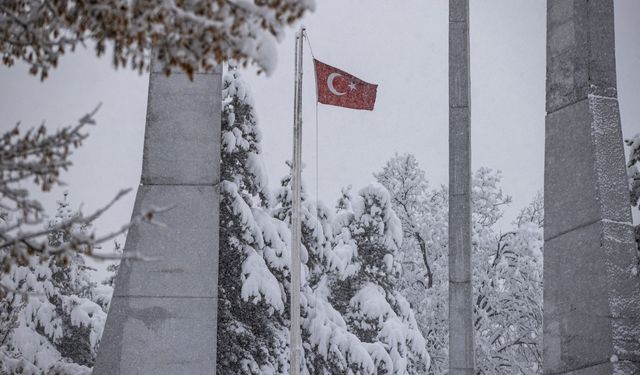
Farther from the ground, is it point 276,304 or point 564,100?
point 564,100

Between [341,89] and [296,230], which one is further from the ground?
[341,89]

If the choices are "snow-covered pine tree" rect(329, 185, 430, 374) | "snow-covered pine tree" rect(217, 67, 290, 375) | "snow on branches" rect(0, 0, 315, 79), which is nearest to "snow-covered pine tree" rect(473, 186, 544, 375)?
"snow-covered pine tree" rect(329, 185, 430, 374)

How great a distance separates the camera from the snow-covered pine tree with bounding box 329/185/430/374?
2405 cm

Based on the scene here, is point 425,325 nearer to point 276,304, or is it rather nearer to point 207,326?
point 276,304

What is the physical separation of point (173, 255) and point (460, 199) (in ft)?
12.9

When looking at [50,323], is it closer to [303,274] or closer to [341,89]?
[303,274]

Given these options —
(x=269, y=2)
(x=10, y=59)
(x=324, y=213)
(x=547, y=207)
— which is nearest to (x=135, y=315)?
(x=547, y=207)

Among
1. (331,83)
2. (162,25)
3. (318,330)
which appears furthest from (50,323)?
(162,25)

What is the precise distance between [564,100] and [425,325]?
73.1 ft

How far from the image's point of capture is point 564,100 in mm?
10453

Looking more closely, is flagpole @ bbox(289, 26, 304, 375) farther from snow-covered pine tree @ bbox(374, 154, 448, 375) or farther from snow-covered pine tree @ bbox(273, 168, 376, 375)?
snow-covered pine tree @ bbox(374, 154, 448, 375)

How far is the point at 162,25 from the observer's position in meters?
4.83

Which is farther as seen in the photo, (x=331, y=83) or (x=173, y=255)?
(x=331, y=83)

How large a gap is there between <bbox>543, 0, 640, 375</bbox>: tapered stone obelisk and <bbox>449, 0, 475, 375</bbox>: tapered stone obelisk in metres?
2.32
